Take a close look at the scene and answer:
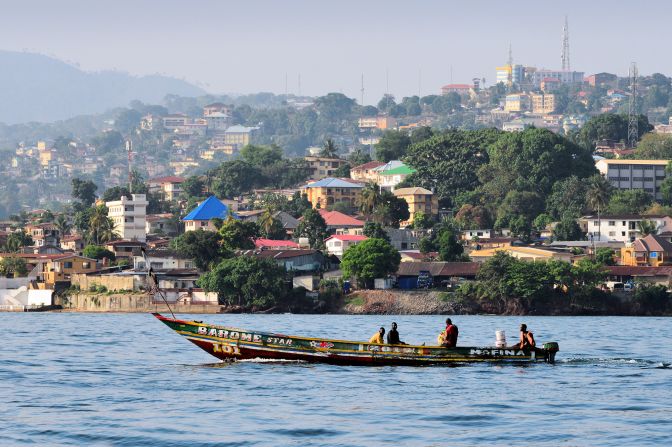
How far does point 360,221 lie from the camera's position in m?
138

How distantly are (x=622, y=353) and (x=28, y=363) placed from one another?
23.4 m

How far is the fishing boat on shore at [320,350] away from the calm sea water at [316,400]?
37 cm

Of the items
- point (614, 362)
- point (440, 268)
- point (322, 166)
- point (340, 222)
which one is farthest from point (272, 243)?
point (614, 362)

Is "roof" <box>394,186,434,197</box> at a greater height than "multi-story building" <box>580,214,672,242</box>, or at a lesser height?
greater

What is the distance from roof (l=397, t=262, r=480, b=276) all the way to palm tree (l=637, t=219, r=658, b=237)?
1991 centimetres

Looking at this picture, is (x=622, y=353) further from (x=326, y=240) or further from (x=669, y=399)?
(x=326, y=240)

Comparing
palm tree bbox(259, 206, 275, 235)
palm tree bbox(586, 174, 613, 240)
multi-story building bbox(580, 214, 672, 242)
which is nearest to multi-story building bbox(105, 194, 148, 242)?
palm tree bbox(259, 206, 275, 235)

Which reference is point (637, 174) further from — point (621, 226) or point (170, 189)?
point (170, 189)

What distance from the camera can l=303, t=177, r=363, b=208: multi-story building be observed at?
158m

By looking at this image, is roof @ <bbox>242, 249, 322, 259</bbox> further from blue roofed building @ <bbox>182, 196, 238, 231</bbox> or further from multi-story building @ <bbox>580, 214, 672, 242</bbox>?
blue roofed building @ <bbox>182, 196, 238, 231</bbox>

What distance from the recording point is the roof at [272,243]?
389ft

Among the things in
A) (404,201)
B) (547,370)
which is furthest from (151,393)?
(404,201)

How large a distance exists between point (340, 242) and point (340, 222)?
16709 mm

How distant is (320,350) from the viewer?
47031 millimetres
